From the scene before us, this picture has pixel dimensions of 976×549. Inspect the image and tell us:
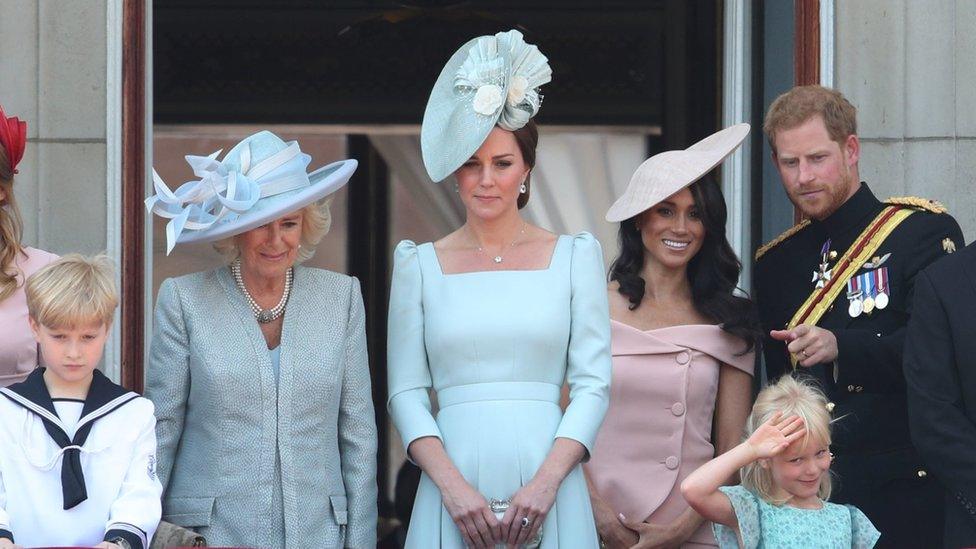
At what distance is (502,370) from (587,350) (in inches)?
8.1

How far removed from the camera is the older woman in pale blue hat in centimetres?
415

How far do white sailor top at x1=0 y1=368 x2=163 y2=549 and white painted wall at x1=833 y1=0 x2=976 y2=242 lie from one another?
2.60 meters

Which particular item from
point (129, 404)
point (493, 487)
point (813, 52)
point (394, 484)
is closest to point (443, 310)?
point (493, 487)

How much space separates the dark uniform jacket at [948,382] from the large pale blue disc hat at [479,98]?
1.04 metres

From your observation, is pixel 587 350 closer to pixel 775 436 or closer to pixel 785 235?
pixel 775 436

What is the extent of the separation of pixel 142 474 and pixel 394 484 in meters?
5.59

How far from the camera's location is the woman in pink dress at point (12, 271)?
4.28 m

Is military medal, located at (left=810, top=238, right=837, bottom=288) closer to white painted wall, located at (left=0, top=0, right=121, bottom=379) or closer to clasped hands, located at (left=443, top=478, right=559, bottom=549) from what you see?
clasped hands, located at (left=443, top=478, right=559, bottom=549)

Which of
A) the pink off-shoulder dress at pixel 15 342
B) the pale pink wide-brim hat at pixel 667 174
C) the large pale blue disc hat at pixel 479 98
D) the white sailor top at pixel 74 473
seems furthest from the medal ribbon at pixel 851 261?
the pink off-shoulder dress at pixel 15 342

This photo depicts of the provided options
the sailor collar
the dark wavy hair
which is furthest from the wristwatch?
the dark wavy hair

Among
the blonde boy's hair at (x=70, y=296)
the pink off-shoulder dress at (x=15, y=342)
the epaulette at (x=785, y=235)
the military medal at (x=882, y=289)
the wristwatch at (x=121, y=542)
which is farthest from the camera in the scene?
the epaulette at (x=785, y=235)

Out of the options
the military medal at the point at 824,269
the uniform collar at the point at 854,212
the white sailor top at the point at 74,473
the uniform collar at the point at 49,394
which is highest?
the uniform collar at the point at 854,212

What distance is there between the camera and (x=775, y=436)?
405 cm

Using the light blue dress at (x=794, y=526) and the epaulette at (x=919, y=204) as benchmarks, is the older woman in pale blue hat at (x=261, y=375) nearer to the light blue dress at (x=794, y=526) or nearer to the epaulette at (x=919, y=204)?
the light blue dress at (x=794, y=526)
